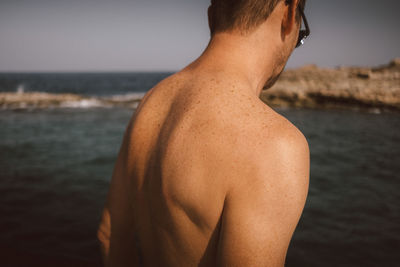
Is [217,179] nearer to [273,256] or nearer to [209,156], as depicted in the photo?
[209,156]

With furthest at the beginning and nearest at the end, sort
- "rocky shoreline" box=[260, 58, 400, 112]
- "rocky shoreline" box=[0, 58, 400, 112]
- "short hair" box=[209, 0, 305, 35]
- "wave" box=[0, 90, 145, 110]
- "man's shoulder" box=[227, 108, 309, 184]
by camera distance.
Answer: "wave" box=[0, 90, 145, 110], "rocky shoreline" box=[0, 58, 400, 112], "rocky shoreline" box=[260, 58, 400, 112], "short hair" box=[209, 0, 305, 35], "man's shoulder" box=[227, 108, 309, 184]

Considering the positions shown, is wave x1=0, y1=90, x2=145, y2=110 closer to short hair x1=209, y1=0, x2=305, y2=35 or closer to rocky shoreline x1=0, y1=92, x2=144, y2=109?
rocky shoreline x1=0, y1=92, x2=144, y2=109

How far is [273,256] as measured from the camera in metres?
0.87

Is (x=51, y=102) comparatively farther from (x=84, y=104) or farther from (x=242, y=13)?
(x=242, y=13)

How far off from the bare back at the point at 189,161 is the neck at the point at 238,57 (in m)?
0.08

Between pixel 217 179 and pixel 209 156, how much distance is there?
0.08 metres

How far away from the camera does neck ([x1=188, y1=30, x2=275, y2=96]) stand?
102cm

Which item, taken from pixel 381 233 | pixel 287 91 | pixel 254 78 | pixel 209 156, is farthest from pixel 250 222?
pixel 287 91

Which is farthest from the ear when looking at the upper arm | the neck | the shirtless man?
the upper arm

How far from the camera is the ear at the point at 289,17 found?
1035 millimetres

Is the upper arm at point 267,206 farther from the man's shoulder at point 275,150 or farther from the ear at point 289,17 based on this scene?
the ear at point 289,17

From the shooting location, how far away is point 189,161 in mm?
953

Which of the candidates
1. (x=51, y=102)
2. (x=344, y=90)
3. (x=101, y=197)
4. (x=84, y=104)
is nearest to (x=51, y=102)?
(x=51, y=102)

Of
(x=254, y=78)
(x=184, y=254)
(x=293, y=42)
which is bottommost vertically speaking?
(x=184, y=254)
